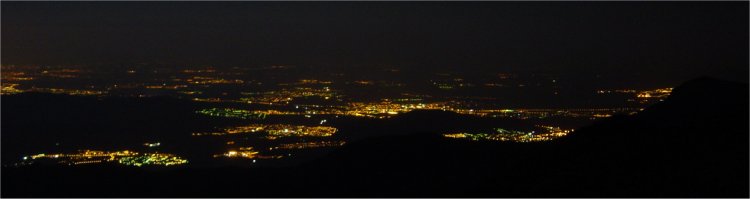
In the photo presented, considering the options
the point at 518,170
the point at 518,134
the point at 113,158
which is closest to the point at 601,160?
the point at 518,170

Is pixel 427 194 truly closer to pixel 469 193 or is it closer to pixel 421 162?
pixel 469 193

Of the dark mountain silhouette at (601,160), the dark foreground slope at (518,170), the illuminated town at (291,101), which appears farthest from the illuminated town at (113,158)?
the dark mountain silhouette at (601,160)

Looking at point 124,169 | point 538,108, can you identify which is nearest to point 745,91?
point 124,169

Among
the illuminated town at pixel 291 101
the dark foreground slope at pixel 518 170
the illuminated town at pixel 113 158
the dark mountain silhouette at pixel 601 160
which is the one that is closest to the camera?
the dark mountain silhouette at pixel 601 160

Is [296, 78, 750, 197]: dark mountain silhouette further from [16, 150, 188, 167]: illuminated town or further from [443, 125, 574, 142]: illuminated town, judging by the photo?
[16, 150, 188, 167]: illuminated town

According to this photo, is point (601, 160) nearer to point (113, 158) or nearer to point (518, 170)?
point (518, 170)

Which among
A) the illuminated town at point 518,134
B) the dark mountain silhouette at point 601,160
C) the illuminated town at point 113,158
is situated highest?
the dark mountain silhouette at point 601,160

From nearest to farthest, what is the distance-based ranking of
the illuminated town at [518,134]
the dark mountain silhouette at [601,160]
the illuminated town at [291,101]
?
the dark mountain silhouette at [601,160] → the illuminated town at [518,134] → the illuminated town at [291,101]

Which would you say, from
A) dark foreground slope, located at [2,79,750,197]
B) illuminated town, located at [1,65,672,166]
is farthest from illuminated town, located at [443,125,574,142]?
dark foreground slope, located at [2,79,750,197]

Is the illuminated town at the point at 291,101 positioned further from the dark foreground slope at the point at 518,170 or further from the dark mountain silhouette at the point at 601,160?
the dark foreground slope at the point at 518,170
